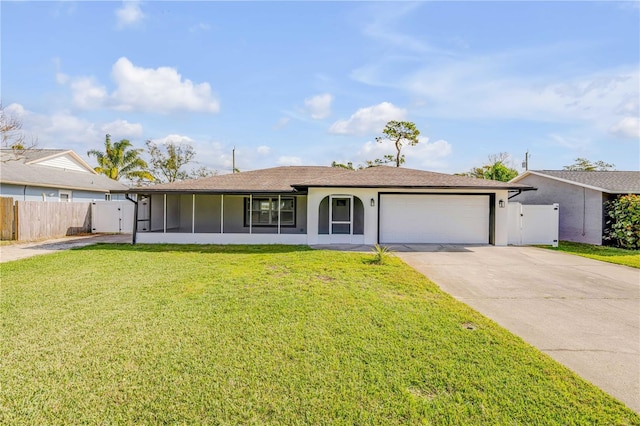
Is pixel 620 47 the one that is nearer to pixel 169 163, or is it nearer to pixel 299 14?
pixel 299 14

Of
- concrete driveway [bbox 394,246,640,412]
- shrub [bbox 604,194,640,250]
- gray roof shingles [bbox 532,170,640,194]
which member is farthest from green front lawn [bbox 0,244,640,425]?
gray roof shingles [bbox 532,170,640,194]

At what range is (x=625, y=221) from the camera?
12.9 m

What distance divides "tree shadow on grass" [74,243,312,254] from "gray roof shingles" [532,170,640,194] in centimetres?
1366

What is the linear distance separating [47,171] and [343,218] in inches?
822

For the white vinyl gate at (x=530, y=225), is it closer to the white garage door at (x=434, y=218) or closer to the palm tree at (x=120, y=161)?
the white garage door at (x=434, y=218)

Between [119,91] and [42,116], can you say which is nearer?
[119,91]

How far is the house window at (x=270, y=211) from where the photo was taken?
16109 mm

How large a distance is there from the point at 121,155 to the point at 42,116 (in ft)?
38.7

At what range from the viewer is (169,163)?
3253 centimetres

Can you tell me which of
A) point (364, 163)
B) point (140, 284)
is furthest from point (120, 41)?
point (364, 163)

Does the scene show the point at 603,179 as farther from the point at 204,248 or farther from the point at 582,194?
the point at 204,248

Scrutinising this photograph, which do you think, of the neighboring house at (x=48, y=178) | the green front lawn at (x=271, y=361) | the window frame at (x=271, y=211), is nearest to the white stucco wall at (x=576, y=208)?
the green front lawn at (x=271, y=361)

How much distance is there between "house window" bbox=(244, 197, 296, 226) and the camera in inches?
634

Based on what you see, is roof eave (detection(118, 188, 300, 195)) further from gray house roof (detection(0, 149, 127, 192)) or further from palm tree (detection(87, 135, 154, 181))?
palm tree (detection(87, 135, 154, 181))
